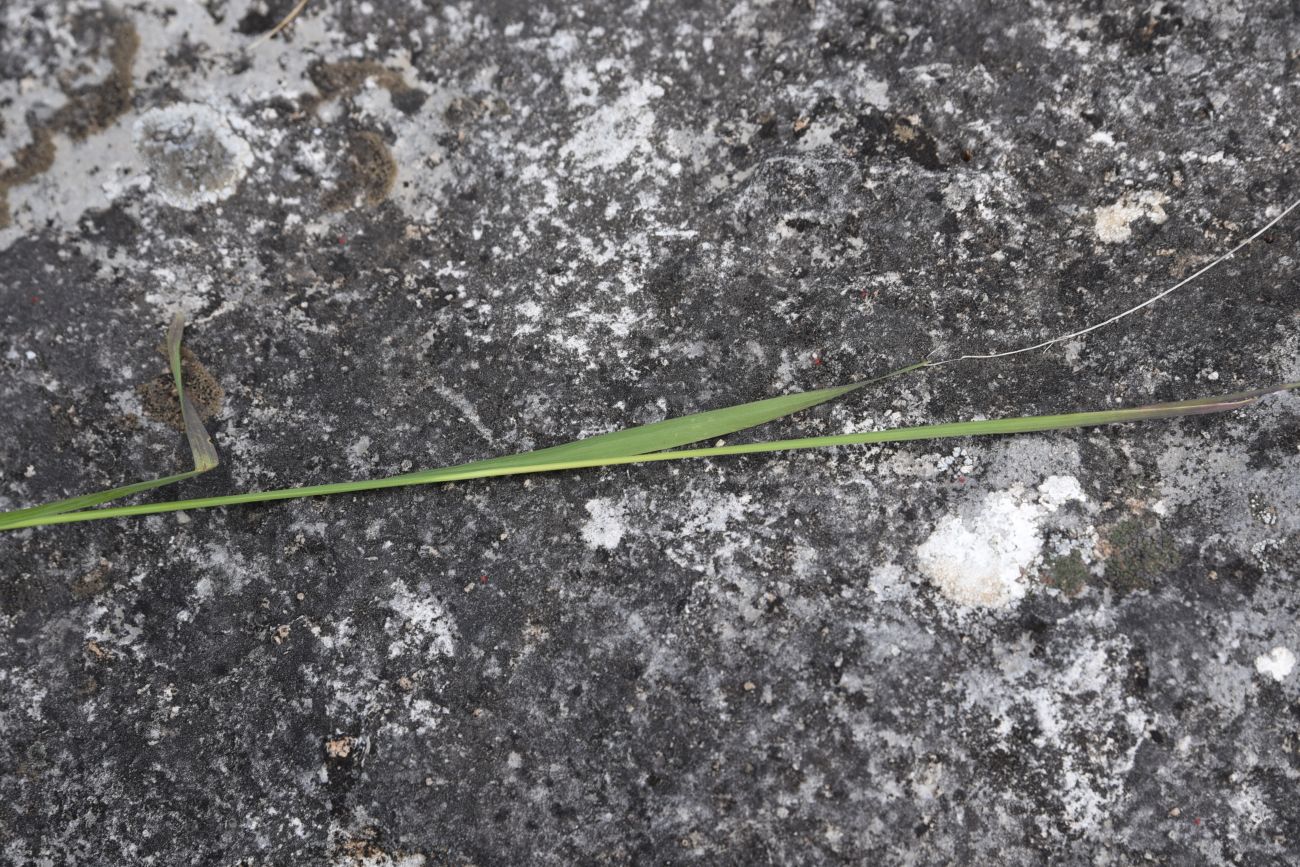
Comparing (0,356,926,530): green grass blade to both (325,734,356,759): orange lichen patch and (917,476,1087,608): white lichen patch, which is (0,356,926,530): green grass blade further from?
(325,734,356,759): orange lichen patch

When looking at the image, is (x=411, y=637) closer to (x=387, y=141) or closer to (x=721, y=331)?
(x=721, y=331)

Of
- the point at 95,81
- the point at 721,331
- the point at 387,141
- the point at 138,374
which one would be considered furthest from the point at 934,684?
the point at 95,81

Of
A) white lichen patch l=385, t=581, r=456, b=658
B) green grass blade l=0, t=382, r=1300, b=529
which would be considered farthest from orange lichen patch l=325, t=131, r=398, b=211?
white lichen patch l=385, t=581, r=456, b=658

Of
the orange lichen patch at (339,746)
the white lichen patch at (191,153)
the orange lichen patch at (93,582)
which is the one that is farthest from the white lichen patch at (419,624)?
the white lichen patch at (191,153)

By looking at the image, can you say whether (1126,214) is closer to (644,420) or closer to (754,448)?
(754,448)

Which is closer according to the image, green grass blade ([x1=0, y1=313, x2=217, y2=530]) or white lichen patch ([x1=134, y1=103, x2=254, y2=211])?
green grass blade ([x1=0, y1=313, x2=217, y2=530])

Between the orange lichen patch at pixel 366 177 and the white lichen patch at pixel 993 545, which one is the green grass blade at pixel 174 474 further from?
the white lichen patch at pixel 993 545

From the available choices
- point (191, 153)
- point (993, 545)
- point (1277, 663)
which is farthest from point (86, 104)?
point (1277, 663)

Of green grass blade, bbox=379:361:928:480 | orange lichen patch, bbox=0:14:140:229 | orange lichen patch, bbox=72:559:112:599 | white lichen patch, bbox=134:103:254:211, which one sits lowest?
green grass blade, bbox=379:361:928:480
